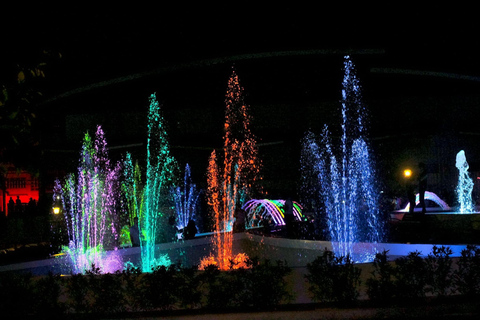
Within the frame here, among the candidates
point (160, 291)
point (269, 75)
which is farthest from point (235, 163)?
point (160, 291)

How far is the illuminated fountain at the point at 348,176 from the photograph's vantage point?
16125 mm

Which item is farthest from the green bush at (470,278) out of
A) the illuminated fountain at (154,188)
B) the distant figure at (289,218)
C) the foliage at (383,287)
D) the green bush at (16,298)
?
the distant figure at (289,218)

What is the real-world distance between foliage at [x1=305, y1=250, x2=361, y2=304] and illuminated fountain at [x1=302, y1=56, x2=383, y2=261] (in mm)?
7397

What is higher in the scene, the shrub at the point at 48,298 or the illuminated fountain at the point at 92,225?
the illuminated fountain at the point at 92,225

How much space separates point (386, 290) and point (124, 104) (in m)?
26.3

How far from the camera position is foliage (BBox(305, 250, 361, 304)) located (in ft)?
20.8

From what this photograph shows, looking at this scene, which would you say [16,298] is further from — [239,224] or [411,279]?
[239,224]

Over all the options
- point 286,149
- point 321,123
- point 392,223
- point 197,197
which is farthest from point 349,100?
point 392,223

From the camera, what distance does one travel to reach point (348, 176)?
26703 mm

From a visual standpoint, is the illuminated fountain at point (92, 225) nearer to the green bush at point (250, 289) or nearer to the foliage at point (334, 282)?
the green bush at point (250, 289)

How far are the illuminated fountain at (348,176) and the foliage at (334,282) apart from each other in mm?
7397

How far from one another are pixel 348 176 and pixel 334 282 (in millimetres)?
20953

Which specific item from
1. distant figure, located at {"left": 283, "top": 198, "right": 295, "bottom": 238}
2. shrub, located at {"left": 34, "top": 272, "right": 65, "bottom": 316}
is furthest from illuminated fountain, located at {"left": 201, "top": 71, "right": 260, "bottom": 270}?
shrub, located at {"left": 34, "top": 272, "right": 65, "bottom": 316}

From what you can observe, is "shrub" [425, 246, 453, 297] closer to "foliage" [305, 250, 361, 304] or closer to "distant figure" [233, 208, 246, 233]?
"foliage" [305, 250, 361, 304]
